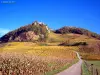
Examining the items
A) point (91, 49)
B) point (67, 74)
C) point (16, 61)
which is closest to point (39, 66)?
point (67, 74)

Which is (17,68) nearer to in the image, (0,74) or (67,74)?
(0,74)

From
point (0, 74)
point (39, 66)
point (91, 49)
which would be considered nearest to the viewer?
point (0, 74)

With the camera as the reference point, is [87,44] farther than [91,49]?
Yes

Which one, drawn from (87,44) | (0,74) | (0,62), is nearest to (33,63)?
(0,62)

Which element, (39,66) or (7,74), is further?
A: (39,66)

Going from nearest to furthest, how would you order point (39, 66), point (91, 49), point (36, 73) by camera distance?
point (36, 73)
point (39, 66)
point (91, 49)

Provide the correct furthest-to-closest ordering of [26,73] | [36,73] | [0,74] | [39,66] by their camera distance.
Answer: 1. [39,66]
2. [36,73]
3. [26,73]
4. [0,74]

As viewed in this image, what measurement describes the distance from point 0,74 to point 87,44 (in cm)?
14110

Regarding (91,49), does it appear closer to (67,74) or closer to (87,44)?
(87,44)

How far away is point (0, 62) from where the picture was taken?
2817cm

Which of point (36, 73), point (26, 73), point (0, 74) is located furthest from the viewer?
point (36, 73)

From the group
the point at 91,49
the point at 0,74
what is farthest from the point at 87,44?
the point at 0,74

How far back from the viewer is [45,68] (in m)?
36.1

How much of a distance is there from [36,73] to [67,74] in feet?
14.1
